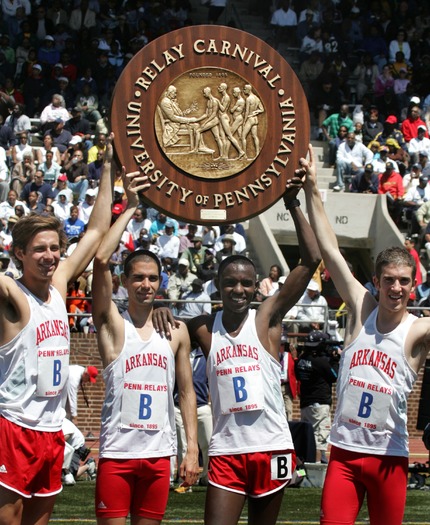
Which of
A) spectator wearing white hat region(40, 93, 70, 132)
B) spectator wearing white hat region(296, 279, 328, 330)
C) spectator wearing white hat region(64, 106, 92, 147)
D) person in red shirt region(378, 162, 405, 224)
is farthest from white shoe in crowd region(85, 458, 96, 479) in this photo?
person in red shirt region(378, 162, 405, 224)

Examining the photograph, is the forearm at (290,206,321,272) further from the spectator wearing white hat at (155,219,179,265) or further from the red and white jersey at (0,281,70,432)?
the spectator wearing white hat at (155,219,179,265)

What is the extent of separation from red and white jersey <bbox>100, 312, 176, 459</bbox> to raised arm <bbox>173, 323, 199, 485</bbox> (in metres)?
0.09

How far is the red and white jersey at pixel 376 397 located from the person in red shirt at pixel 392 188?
17.0 meters

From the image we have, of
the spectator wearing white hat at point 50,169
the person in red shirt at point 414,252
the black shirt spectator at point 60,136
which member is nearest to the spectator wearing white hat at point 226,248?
the person in red shirt at point 414,252

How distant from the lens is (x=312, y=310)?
1884 cm

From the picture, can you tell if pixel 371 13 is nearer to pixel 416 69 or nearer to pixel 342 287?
pixel 416 69

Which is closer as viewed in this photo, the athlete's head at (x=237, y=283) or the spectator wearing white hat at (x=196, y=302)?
the athlete's head at (x=237, y=283)

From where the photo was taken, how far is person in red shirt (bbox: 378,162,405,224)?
23.7 meters

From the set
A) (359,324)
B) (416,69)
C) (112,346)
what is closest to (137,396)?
(112,346)

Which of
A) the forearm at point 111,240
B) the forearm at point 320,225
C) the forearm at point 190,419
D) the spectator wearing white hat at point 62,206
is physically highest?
the spectator wearing white hat at point 62,206

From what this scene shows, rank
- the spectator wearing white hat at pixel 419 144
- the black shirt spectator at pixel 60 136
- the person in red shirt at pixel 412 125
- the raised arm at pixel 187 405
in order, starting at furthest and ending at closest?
1. the person in red shirt at pixel 412 125
2. the spectator wearing white hat at pixel 419 144
3. the black shirt spectator at pixel 60 136
4. the raised arm at pixel 187 405

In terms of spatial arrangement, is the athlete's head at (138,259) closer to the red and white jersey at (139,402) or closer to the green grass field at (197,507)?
the red and white jersey at (139,402)

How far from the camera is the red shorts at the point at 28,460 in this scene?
649 centimetres

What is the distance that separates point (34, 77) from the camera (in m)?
25.0
